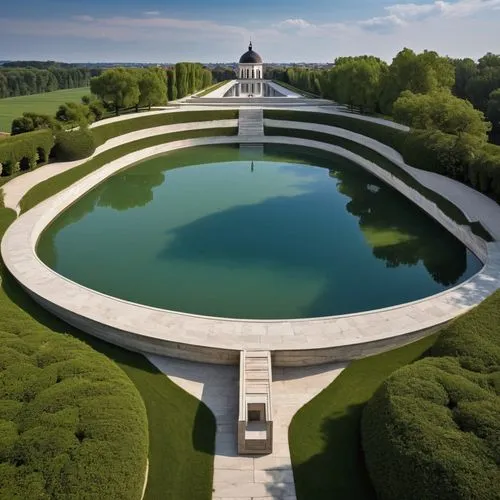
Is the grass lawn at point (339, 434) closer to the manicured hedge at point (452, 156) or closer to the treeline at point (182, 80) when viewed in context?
the manicured hedge at point (452, 156)

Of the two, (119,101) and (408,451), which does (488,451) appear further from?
(119,101)

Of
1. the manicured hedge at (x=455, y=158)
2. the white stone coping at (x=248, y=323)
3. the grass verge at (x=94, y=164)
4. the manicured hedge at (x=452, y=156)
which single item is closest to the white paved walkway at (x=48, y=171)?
the grass verge at (x=94, y=164)

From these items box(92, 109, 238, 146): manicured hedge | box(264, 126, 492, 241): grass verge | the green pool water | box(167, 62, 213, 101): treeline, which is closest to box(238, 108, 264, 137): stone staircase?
box(264, 126, 492, 241): grass verge

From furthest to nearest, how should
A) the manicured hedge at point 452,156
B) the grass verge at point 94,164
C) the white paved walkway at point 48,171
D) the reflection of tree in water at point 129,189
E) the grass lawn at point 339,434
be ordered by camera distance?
the reflection of tree in water at point 129,189, the grass verge at point 94,164, the white paved walkway at point 48,171, the manicured hedge at point 452,156, the grass lawn at point 339,434

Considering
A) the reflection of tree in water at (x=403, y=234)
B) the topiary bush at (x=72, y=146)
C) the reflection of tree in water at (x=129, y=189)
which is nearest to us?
the reflection of tree in water at (x=403, y=234)

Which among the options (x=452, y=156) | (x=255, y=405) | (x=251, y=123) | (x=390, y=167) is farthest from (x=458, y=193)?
(x=251, y=123)
